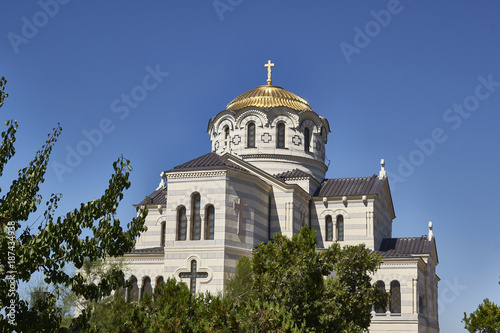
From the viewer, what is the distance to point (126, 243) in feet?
48.9

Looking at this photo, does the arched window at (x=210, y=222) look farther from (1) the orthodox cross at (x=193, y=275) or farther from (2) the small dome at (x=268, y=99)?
(2) the small dome at (x=268, y=99)

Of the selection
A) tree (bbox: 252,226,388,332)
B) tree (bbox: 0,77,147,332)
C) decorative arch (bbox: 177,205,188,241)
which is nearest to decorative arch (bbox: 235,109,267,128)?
decorative arch (bbox: 177,205,188,241)

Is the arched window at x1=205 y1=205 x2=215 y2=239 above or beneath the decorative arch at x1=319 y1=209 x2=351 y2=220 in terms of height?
beneath

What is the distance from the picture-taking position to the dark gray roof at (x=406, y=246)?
122ft

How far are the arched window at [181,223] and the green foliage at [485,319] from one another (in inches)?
641

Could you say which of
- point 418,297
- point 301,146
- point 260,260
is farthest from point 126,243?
point 301,146

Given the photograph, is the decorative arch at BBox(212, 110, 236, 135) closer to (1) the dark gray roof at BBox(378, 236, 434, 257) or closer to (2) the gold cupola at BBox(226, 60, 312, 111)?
(2) the gold cupola at BBox(226, 60, 312, 111)

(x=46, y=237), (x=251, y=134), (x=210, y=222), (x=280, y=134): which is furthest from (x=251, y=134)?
(x=46, y=237)

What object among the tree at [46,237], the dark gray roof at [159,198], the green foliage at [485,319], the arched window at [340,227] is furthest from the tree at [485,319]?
the tree at [46,237]

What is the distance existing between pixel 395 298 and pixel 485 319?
477 centimetres

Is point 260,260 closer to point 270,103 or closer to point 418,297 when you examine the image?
point 418,297

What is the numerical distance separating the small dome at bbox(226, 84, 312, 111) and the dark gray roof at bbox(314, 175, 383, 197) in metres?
5.27

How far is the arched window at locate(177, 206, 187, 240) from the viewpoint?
104 feet

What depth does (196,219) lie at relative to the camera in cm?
3150
